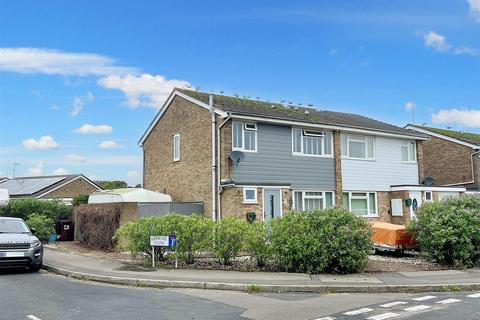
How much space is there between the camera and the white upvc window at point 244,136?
19.7 meters

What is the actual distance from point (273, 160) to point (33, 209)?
40.5 feet

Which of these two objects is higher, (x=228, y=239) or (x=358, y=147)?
(x=358, y=147)

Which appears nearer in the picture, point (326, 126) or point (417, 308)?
point (417, 308)

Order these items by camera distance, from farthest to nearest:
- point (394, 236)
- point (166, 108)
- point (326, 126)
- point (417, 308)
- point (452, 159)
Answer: point (452, 159), point (166, 108), point (326, 126), point (394, 236), point (417, 308)

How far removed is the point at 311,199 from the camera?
21.6m

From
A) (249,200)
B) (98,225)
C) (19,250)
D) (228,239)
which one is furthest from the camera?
(249,200)

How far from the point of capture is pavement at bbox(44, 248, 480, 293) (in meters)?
10.8

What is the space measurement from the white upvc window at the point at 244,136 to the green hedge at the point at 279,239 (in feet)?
21.1

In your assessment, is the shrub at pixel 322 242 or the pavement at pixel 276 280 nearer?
the pavement at pixel 276 280

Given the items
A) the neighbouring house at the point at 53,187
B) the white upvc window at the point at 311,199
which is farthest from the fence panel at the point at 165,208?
the neighbouring house at the point at 53,187

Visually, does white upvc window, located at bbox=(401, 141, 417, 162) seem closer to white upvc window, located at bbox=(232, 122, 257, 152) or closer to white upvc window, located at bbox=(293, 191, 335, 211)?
white upvc window, located at bbox=(293, 191, 335, 211)

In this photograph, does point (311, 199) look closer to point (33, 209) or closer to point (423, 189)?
point (423, 189)

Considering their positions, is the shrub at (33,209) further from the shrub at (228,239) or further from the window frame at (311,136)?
the shrub at (228,239)

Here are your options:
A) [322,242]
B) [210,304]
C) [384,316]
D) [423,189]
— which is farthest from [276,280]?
[423,189]
